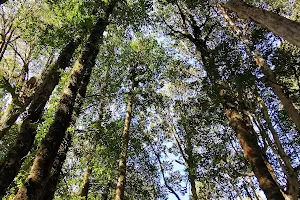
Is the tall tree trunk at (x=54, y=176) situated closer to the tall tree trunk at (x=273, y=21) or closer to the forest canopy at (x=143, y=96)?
the forest canopy at (x=143, y=96)

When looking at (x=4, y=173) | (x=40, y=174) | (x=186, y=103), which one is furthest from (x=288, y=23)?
(x=186, y=103)

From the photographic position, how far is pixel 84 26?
9.11m

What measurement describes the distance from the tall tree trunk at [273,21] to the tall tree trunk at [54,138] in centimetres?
422

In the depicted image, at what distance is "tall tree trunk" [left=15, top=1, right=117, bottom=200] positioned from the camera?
4941mm

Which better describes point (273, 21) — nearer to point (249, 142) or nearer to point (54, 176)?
point (249, 142)

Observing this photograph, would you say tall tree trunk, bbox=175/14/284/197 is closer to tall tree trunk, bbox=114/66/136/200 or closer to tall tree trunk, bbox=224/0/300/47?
tall tree trunk, bbox=224/0/300/47

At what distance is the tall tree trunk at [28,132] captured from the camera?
8.49 m

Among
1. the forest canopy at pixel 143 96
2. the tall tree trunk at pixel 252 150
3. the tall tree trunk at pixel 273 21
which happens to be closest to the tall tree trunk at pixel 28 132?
the forest canopy at pixel 143 96

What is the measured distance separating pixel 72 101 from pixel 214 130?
48.0ft

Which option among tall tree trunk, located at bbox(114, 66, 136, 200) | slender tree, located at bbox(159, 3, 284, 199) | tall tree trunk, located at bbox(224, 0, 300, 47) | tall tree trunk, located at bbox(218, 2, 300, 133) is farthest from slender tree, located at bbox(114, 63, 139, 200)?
tall tree trunk, located at bbox(224, 0, 300, 47)

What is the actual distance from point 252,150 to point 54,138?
7.16 m

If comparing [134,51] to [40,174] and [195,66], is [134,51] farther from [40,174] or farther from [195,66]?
[40,174]

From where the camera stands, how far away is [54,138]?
5.79 metres

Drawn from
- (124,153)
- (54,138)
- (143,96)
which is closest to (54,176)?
(54,138)
